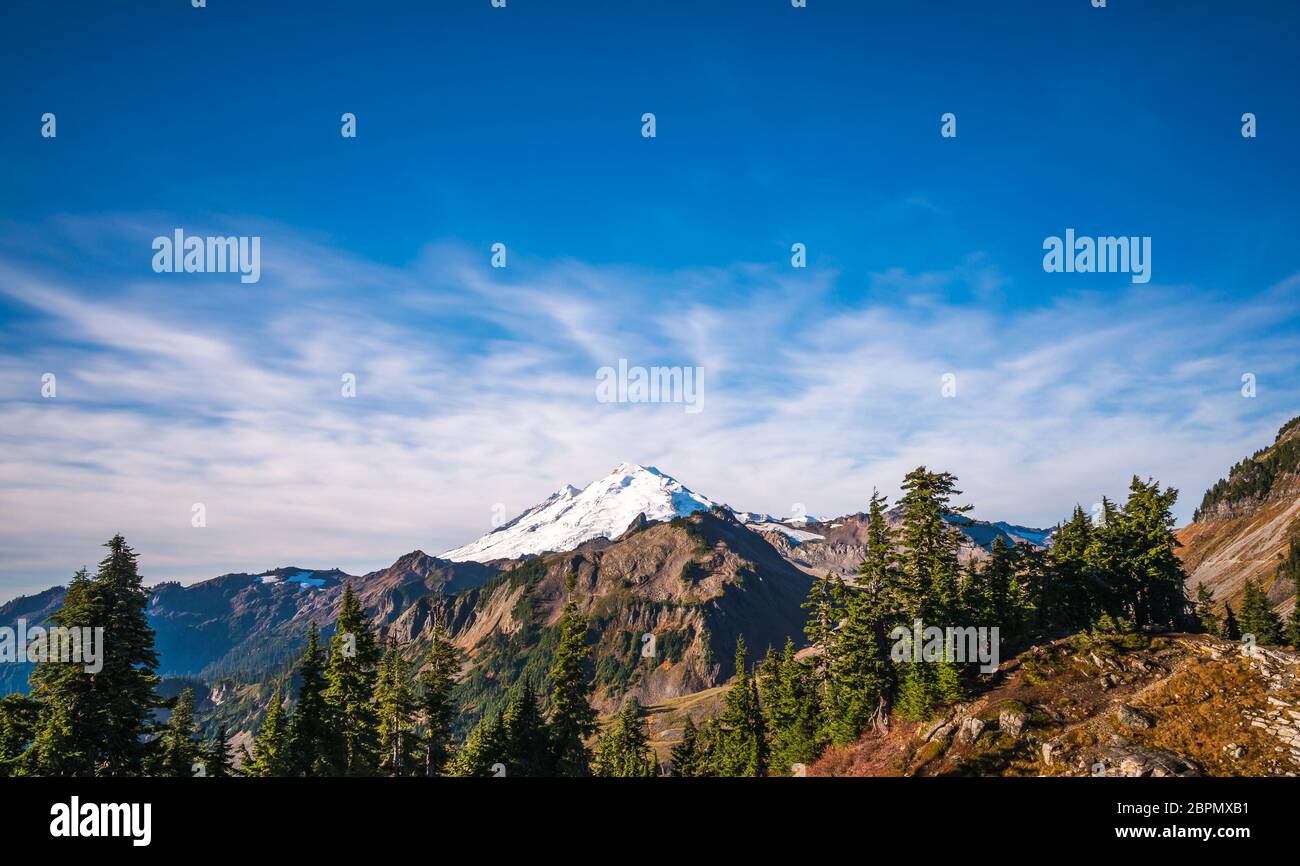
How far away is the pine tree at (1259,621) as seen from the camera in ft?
264

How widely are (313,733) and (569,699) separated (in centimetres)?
1837

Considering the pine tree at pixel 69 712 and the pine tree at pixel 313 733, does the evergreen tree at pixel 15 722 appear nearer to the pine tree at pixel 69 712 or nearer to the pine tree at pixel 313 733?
the pine tree at pixel 69 712

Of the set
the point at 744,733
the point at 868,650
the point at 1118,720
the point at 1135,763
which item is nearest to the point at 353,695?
the point at 868,650

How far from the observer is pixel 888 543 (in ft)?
172

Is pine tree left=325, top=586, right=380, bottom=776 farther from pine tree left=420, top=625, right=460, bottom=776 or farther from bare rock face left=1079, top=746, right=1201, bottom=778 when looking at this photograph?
bare rock face left=1079, top=746, right=1201, bottom=778

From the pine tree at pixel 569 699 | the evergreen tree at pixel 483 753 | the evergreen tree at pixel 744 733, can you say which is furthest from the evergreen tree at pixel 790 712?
the evergreen tree at pixel 483 753

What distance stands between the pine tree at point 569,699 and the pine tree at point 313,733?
52.6 ft

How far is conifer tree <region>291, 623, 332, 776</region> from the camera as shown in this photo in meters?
42.0

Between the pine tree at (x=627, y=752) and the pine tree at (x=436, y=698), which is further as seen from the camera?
the pine tree at (x=627, y=752)

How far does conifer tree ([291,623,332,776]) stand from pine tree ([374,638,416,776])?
3.91 metres
